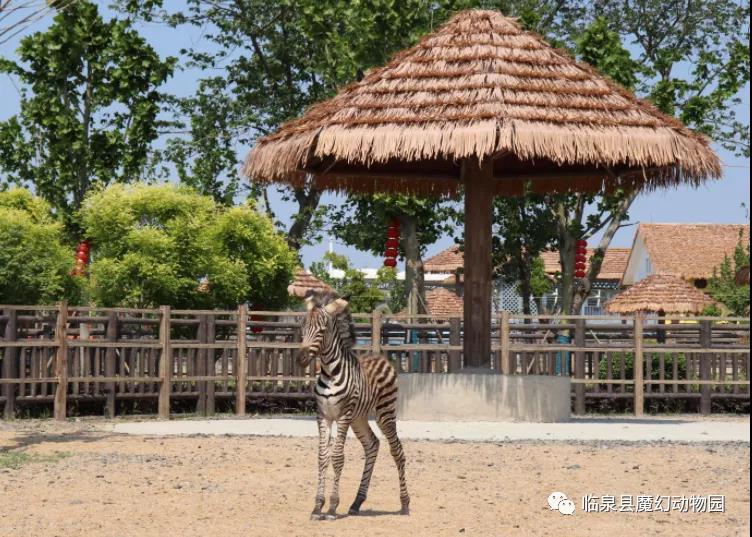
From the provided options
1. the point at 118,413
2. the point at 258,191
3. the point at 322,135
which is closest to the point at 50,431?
the point at 118,413

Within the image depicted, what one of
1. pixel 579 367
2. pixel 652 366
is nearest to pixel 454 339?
pixel 579 367

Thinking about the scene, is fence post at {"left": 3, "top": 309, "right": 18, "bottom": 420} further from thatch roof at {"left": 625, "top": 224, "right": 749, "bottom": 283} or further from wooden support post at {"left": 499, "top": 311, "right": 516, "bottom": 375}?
thatch roof at {"left": 625, "top": 224, "right": 749, "bottom": 283}

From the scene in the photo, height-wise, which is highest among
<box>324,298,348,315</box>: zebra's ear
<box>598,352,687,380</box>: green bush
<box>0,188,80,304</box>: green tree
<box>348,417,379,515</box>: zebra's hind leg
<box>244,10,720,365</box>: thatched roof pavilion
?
<box>244,10,720,365</box>: thatched roof pavilion

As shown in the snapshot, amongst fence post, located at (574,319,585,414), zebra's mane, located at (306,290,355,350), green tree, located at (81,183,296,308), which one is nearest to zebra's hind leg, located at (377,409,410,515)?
zebra's mane, located at (306,290,355,350)

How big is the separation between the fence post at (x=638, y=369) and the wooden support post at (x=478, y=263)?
10.1 ft

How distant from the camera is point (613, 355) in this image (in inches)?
821

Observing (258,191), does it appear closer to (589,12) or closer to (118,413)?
(589,12)

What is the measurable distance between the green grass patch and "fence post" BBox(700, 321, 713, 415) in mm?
10258

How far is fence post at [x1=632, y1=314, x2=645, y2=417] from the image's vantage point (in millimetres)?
19656

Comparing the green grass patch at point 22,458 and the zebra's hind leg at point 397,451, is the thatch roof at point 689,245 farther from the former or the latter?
the zebra's hind leg at point 397,451

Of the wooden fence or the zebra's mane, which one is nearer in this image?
the zebra's mane

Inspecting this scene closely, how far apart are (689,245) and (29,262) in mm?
46929

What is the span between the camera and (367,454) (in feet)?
31.7

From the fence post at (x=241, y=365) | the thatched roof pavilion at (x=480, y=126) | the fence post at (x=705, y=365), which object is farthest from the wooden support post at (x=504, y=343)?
the fence post at (x=241, y=365)
